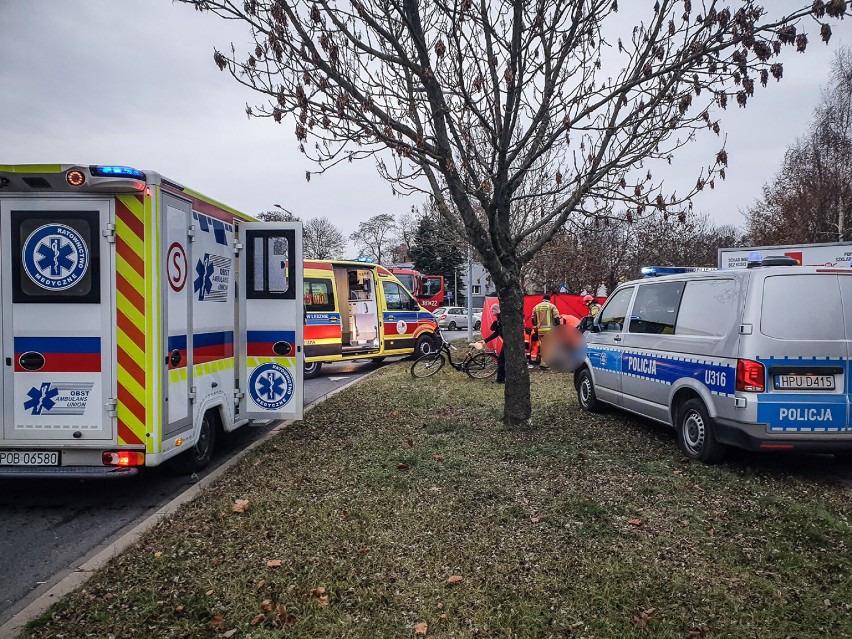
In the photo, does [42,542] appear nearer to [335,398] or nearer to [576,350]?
[335,398]

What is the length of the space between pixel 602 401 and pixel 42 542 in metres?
6.91

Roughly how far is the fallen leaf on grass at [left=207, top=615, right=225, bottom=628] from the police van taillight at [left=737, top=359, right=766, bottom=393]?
4.68 meters

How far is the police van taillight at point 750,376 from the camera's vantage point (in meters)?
5.31

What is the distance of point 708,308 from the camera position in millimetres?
6051

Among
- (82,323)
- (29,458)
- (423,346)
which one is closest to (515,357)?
(82,323)

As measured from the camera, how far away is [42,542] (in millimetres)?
4523

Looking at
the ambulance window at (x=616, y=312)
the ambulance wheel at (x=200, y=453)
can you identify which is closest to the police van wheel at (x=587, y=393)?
the ambulance window at (x=616, y=312)

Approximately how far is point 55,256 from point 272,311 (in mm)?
2439

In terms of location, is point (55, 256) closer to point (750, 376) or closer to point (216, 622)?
point (216, 622)

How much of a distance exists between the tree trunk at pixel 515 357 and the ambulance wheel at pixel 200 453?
3.52 metres

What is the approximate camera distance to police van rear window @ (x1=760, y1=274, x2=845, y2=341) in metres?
5.34

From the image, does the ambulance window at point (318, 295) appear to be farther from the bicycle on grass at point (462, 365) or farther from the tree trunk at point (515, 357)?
the tree trunk at point (515, 357)

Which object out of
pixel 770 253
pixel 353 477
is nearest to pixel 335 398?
pixel 353 477

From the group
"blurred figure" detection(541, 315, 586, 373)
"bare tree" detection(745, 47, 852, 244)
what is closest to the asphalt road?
"blurred figure" detection(541, 315, 586, 373)
